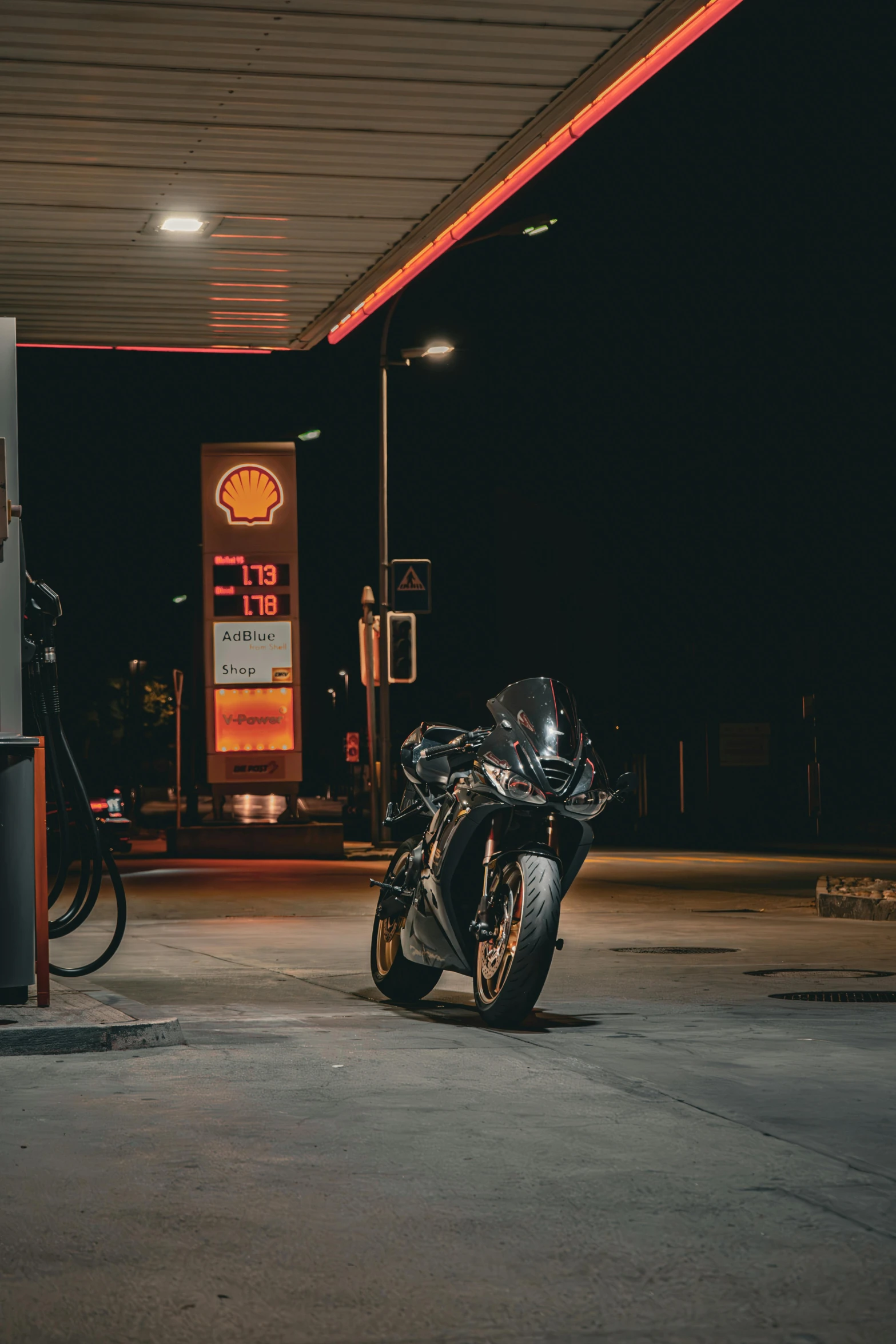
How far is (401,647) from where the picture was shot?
1241 inches

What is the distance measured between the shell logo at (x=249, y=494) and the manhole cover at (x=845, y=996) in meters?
23.7

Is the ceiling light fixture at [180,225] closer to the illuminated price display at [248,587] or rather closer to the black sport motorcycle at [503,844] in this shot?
the black sport motorcycle at [503,844]

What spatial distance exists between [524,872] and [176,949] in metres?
6.07

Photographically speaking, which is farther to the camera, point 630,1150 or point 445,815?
point 445,815

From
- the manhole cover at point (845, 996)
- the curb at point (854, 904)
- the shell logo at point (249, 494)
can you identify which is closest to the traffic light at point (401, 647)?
the shell logo at point (249, 494)

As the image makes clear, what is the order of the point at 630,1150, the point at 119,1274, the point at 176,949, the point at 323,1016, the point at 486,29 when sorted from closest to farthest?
1. the point at 119,1274
2. the point at 630,1150
3. the point at 486,29
4. the point at 323,1016
5. the point at 176,949

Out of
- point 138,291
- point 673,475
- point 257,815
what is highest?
point 673,475

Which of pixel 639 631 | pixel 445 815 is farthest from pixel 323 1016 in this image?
pixel 639 631

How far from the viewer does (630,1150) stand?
6.01 metres

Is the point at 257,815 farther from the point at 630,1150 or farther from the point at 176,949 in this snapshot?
the point at 630,1150

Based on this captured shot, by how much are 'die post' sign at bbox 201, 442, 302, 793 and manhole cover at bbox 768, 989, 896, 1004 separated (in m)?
23.0

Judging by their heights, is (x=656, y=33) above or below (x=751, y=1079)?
above

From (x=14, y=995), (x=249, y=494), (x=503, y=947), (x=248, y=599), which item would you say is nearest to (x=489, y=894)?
(x=503, y=947)

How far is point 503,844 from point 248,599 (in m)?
24.6
